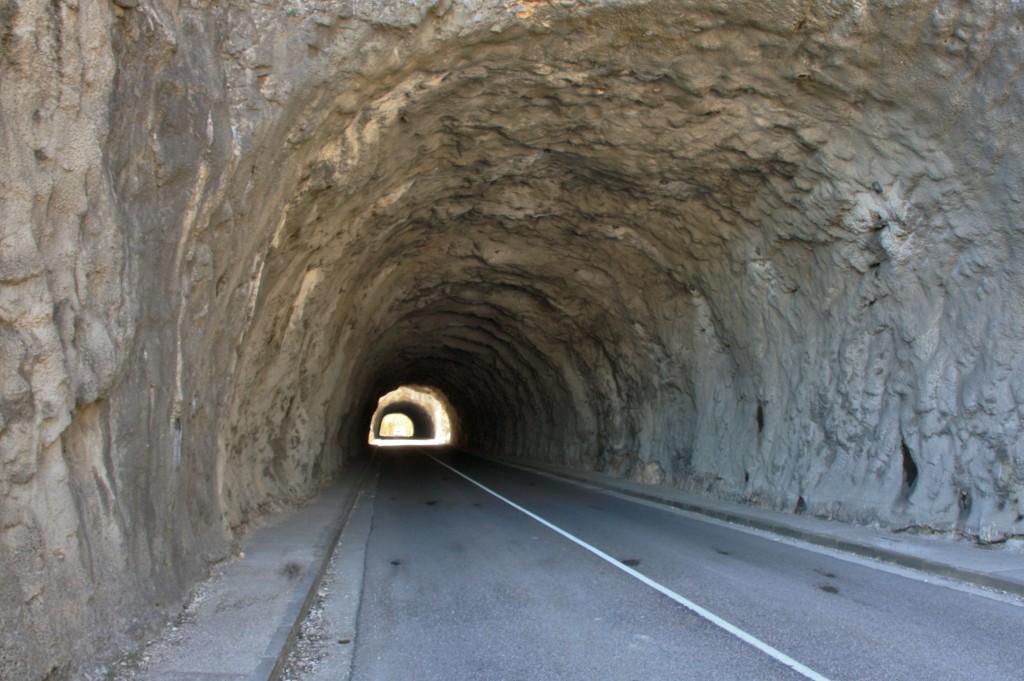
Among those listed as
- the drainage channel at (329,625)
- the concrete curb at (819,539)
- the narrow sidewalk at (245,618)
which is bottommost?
the drainage channel at (329,625)

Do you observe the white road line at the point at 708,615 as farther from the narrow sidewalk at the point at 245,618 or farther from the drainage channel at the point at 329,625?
the narrow sidewalk at the point at 245,618

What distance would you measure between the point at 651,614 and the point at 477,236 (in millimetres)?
12067

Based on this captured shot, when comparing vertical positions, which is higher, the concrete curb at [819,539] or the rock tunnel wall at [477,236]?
the rock tunnel wall at [477,236]

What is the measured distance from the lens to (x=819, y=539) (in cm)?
1201

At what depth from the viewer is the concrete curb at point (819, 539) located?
886cm

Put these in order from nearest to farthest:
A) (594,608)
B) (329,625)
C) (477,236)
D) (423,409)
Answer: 1. (329,625)
2. (594,608)
3. (477,236)
4. (423,409)

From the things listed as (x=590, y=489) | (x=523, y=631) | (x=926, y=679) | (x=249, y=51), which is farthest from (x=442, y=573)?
(x=590, y=489)

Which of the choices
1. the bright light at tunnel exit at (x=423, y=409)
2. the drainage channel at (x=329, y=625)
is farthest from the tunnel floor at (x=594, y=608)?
the bright light at tunnel exit at (x=423, y=409)

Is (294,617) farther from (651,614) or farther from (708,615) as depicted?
(708,615)

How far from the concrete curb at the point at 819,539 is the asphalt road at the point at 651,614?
1.68ft

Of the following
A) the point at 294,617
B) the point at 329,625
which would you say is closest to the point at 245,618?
the point at 294,617

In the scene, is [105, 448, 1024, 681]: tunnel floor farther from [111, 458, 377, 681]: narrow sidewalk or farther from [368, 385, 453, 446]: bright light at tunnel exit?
[368, 385, 453, 446]: bright light at tunnel exit

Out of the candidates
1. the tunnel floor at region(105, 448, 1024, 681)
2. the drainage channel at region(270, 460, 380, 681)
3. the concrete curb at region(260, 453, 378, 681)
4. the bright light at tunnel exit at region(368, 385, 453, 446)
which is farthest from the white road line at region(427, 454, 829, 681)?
Result: the bright light at tunnel exit at region(368, 385, 453, 446)

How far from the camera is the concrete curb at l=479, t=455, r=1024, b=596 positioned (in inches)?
349
